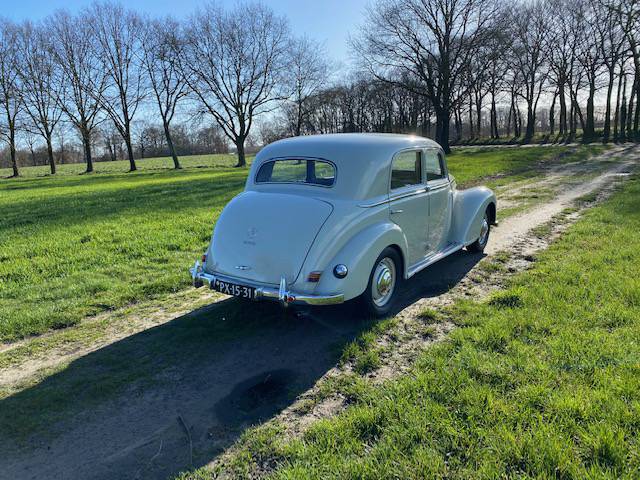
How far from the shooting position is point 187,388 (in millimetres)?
3428

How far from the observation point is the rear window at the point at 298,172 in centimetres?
466

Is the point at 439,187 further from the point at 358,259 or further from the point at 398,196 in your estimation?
the point at 358,259

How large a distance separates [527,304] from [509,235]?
3636 millimetres

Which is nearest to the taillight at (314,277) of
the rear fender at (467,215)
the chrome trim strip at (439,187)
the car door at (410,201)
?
the car door at (410,201)

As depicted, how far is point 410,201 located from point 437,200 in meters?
0.77

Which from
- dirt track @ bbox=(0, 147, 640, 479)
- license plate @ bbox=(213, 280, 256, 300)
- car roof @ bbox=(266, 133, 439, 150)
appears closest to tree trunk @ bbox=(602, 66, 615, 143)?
car roof @ bbox=(266, 133, 439, 150)

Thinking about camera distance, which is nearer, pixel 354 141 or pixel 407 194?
pixel 354 141

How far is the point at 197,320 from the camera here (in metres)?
4.75

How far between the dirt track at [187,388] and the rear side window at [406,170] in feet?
4.61

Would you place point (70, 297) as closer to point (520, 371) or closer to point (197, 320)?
point (197, 320)

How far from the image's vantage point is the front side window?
562 centimetres

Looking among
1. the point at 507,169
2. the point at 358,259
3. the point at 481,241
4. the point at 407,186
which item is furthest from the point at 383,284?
the point at 507,169

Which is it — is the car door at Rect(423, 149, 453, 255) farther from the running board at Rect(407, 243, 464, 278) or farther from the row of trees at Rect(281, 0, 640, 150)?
the row of trees at Rect(281, 0, 640, 150)

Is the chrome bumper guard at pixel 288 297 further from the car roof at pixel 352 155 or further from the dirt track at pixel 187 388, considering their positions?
the car roof at pixel 352 155
